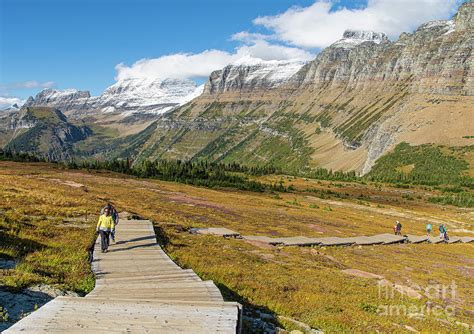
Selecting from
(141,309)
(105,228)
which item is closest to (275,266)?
(105,228)

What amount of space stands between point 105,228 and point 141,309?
11.8 metres

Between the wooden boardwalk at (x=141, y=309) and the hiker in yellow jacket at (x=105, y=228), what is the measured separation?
456 cm

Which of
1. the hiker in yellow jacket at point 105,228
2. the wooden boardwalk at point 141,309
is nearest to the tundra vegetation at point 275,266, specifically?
the hiker in yellow jacket at point 105,228

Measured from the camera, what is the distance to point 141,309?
10.6 metres

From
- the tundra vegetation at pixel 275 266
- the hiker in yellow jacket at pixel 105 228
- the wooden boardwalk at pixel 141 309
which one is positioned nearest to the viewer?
the wooden boardwalk at pixel 141 309

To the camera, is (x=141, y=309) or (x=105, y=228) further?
(x=105, y=228)

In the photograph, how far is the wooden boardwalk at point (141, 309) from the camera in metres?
9.28

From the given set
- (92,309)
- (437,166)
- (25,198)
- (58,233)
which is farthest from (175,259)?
(437,166)

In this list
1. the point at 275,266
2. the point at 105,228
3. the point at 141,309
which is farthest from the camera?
the point at 275,266

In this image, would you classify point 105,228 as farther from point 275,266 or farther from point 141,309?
point 141,309

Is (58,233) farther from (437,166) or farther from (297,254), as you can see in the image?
(437,166)

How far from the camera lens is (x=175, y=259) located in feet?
70.0

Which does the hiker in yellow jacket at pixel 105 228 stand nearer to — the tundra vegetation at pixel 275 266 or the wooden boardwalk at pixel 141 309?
the tundra vegetation at pixel 275 266

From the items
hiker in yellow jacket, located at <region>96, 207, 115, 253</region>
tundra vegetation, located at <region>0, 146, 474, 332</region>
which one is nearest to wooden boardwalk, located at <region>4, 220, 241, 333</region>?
tundra vegetation, located at <region>0, 146, 474, 332</region>
